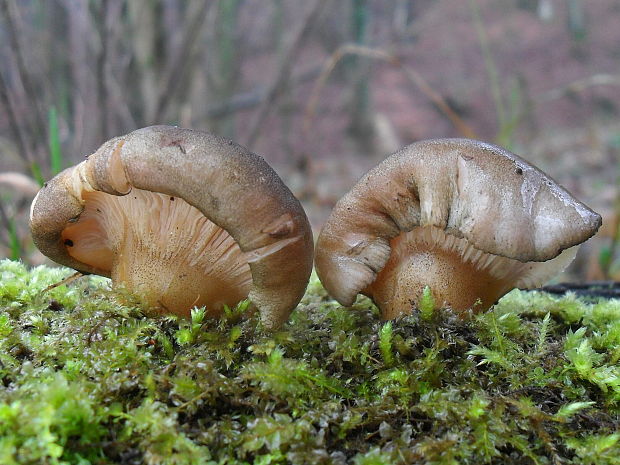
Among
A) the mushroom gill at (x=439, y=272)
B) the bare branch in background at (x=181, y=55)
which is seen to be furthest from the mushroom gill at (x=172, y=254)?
the bare branch in background at (x=181, y=55)

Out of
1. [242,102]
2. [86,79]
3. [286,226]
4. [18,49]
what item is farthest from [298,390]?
[242,102]

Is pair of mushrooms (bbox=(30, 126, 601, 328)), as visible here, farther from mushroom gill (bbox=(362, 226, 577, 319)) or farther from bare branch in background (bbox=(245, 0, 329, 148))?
bare branch in background (bbox=(245, 0, 329, 148))

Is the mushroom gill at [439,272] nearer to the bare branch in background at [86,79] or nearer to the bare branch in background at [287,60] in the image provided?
the bare branch in background at [287,60]

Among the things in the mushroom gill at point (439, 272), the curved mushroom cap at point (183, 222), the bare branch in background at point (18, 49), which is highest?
the bare branch in background at point (18, 49)

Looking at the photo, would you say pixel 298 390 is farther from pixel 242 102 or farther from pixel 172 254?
pixel 242 102

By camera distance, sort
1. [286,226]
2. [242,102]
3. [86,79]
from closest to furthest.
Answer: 1. [286,226]
2. [86,79]
3. [242,102]

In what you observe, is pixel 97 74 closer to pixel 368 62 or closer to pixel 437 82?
pixel 368 62
